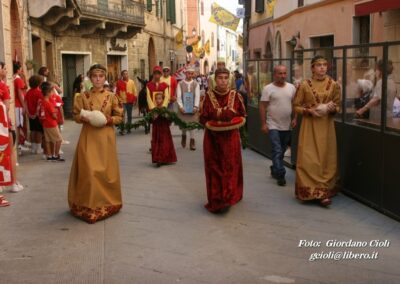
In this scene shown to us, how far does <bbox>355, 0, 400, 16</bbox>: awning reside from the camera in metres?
12.3

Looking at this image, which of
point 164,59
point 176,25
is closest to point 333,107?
point 164,59

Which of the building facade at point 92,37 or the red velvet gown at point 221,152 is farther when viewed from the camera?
the building facade at point 92,37

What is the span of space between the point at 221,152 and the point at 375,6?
7.42 m

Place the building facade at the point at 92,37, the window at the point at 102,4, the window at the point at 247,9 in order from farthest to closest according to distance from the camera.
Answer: the window at the point at 247,9 < the window at the point at 102,4 < the building facade at the point at 92,37

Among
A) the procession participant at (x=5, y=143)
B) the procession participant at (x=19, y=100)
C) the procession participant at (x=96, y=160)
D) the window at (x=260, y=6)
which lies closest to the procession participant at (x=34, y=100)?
the procession participant at (x=19, y=100)

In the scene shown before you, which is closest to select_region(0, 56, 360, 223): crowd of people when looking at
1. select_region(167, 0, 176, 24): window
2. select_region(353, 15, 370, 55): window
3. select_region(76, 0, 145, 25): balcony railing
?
select_region(353, 15, 370, 55): window

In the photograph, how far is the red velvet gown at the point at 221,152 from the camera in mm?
7207

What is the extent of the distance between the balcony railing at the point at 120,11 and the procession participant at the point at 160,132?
1344cm

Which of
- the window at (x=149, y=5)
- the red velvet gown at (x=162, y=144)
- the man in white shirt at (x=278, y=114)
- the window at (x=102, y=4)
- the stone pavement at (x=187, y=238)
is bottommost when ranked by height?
the stone pavement at (x=187, y=238)

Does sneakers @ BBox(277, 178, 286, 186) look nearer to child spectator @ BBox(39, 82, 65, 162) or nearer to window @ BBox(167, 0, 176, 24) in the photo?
child spectator @ BBox(39, 82, 65, 162)

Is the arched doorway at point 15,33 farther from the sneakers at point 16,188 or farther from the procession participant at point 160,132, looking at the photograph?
the sneakers at point 16,188

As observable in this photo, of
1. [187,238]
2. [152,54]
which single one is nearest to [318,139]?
[187,238]

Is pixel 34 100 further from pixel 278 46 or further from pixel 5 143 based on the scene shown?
pixel 278 46

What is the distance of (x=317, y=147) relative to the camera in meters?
7.58
